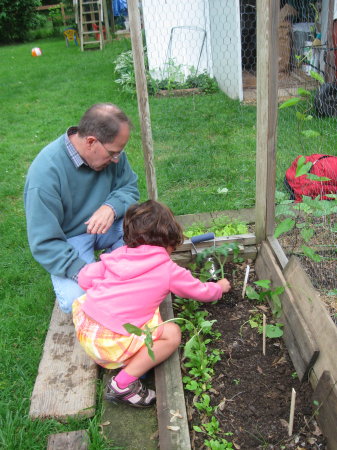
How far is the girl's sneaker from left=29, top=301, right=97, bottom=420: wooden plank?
0.10 metres

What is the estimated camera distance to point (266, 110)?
7.39 feet

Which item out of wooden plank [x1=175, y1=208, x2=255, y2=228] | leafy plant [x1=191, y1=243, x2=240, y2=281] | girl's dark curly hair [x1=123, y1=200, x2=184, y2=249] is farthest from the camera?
wooden plank [x1=175, y1=208, x2=255, y2=228]

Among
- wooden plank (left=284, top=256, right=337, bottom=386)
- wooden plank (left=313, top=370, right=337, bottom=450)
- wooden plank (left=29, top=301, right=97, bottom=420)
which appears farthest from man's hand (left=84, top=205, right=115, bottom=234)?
wooden plank (left=313, top=370, right=337, bottom=450)

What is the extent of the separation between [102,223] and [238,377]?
102 centimetres

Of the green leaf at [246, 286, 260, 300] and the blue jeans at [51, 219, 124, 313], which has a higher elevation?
the blue jeans at [51, 219, 124, 313]

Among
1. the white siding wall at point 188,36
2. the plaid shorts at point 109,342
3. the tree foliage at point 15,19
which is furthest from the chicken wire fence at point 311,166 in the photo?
the tree foliage at point 15,19

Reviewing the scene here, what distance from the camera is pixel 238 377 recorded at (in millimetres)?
1962

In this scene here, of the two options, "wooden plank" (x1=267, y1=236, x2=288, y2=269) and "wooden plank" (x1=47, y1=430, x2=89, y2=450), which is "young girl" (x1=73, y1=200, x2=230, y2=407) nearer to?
"wooden plank" (x1=47, y1=430, x2=89, y2=450)

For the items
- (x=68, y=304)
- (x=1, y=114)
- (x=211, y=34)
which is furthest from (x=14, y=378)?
(x=211, y=34)

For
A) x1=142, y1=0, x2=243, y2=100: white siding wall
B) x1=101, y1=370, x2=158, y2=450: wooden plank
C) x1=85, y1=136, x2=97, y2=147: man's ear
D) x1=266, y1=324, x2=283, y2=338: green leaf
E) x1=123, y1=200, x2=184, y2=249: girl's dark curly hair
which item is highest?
x1=142, y1=0, x2=243, y2=100: white siding wall

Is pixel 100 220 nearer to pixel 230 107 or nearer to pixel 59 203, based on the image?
pixel 59 203

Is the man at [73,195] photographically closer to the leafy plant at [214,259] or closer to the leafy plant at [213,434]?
the leafy plant at [214,259]

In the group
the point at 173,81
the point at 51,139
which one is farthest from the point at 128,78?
the point at 51,139

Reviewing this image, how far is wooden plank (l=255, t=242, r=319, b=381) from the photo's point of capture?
5.87 ft
